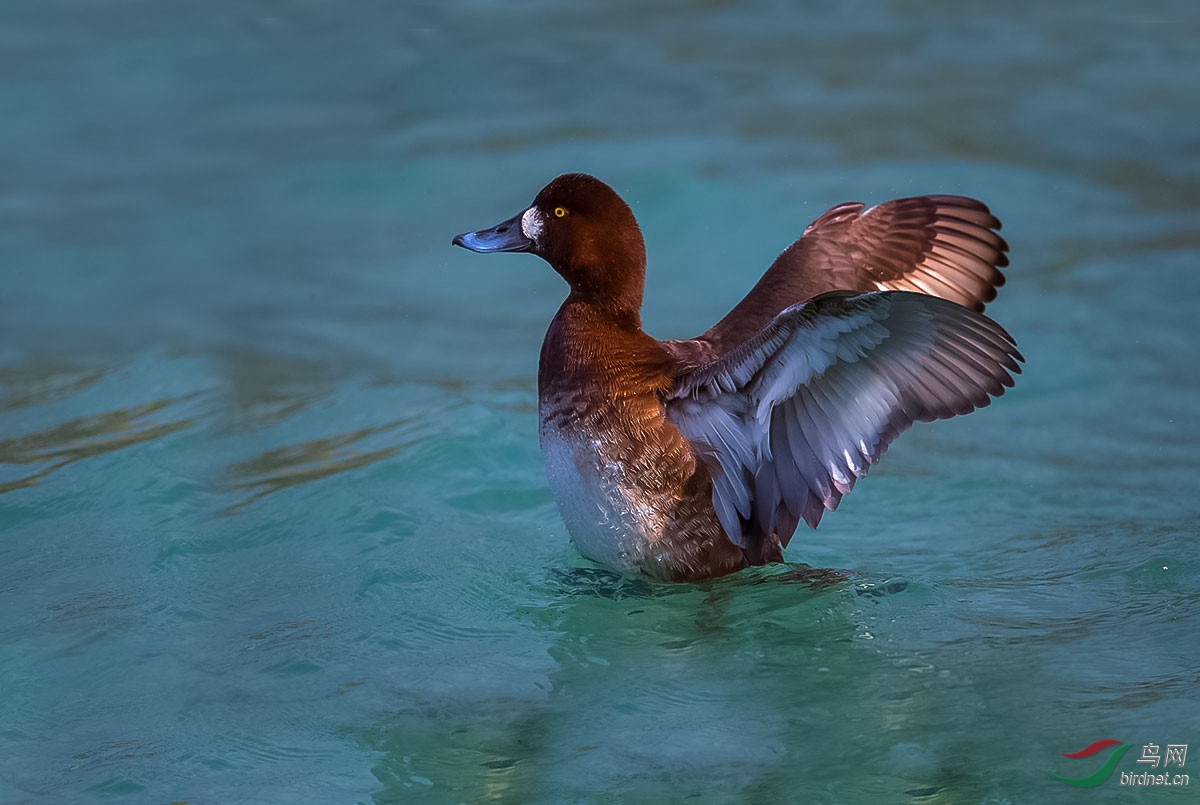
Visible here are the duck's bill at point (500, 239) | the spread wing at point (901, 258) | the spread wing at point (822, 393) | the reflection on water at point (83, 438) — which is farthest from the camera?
the reflection on water at point (83, 438)

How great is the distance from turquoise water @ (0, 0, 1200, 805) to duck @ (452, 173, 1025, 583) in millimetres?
282

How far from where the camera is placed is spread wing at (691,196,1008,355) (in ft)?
17.7

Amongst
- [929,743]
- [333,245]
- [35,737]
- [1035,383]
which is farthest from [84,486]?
[1035,383]

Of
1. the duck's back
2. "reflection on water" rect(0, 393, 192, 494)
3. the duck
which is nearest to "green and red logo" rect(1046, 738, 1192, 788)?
the duck

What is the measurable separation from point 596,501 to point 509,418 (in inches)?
74.4

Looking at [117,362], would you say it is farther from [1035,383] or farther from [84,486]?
[1035,383]

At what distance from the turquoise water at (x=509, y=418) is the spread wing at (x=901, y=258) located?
0.92 m

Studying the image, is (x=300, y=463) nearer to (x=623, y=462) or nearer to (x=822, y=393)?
(x=623, y=462)

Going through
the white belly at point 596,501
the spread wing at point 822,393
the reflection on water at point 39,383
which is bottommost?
the reflection on water at point 39,383

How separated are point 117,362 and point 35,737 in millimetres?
3242

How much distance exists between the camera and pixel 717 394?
4.73 metres

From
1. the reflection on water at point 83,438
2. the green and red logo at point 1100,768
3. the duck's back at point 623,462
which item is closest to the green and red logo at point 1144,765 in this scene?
the green and red logo at point 1100,768

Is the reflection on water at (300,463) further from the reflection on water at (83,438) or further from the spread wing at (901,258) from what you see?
the spread wing at (901,258)

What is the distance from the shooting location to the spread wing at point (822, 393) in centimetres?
432
